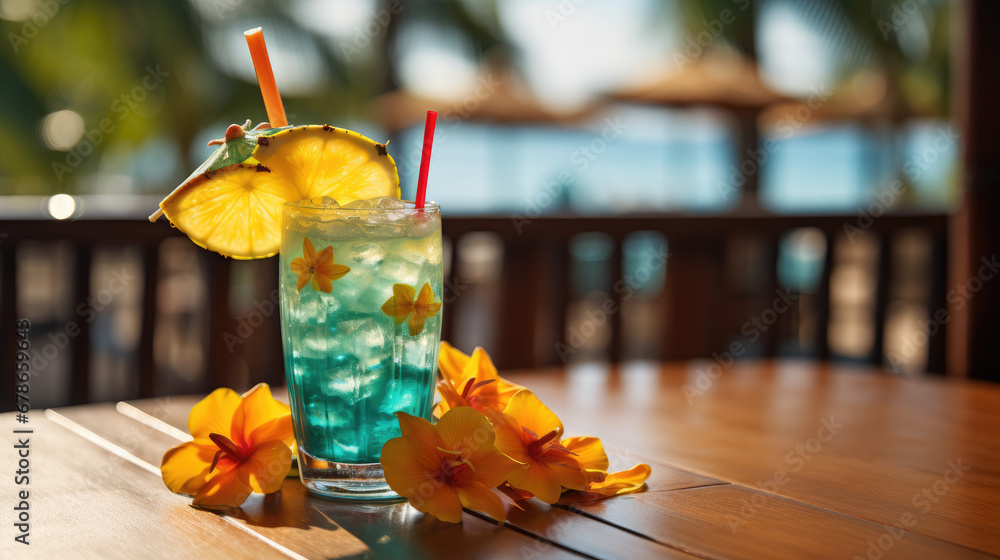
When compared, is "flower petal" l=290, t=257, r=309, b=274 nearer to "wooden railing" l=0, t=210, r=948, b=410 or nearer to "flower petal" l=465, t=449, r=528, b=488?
"flower petal" l=465, t=449, r=528, b=488

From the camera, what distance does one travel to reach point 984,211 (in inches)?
82.9

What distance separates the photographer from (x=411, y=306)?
2.64 feet

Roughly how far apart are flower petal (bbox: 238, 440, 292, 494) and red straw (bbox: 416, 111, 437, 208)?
0.26m

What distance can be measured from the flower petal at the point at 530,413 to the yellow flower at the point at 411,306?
0.11 m

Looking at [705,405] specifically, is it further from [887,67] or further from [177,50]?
[887,67]

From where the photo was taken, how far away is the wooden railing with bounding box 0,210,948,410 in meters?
2.13

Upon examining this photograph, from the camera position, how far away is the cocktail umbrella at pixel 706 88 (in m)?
7.80

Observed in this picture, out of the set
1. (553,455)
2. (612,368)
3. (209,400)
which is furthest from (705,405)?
(209,400)

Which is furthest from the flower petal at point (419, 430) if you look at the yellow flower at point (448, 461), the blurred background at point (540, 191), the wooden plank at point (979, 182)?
the wooden plank at point (979, 182)

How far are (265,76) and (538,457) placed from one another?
446 millimetres

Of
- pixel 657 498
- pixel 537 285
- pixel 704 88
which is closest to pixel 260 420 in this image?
pixel 657 498

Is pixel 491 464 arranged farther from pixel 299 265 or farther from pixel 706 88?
pixel 706 88

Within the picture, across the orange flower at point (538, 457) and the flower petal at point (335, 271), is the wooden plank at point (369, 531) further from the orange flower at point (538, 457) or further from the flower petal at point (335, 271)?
the flower petal at point (335, 271)

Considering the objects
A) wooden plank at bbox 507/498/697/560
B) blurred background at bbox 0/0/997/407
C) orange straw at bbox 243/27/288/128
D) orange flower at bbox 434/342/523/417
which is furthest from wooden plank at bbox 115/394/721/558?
blurred background at bbox 0/0/997/407
